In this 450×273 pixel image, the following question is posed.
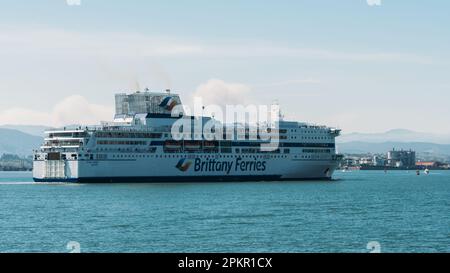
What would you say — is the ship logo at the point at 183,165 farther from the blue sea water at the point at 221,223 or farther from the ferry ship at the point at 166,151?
the blue sea water at the point at 221,223

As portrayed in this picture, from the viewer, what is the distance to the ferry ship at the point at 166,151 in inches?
3524

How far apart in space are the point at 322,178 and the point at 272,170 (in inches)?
371

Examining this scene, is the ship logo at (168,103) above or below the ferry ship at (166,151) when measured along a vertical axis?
above

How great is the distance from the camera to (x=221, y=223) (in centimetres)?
→ 4281

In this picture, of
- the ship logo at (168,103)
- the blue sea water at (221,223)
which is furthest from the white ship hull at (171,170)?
the blue sea water at (221,223)

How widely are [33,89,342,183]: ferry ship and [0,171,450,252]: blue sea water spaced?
21.3 meters

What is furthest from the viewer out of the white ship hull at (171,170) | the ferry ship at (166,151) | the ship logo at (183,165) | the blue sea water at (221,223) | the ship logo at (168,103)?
the ship logo at (168,103)

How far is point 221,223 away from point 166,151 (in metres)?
51.4

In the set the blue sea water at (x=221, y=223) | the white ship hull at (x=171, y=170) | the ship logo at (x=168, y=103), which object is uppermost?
the ship logo at (x=168, y=103)

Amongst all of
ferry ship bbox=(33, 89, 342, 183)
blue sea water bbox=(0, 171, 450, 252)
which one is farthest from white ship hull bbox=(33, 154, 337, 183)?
blue sea water bbox=(0, 171, 450, 252)

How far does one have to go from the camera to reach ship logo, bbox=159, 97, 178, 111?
328 ft

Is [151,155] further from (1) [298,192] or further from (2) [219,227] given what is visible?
(2) [219,227]

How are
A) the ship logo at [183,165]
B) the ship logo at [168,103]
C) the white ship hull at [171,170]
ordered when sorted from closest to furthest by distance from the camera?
the white ship hull at [171,170]
the ship logo at [183,165]
the ship logo at [168,103]
